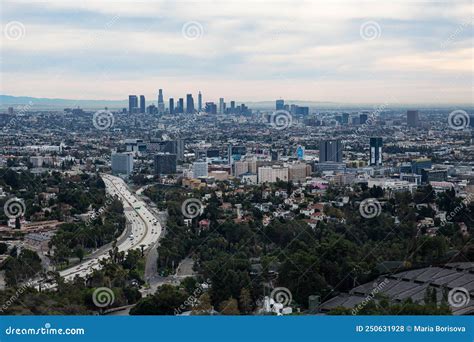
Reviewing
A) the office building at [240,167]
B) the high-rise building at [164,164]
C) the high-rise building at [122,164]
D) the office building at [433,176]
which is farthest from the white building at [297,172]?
the high-rise building at [122,164]

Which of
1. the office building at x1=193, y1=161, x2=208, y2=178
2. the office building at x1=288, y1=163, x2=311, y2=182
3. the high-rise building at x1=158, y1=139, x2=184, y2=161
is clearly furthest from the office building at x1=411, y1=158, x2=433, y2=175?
the high-rise building at x1=158, y1=139, x2=184, y2=161

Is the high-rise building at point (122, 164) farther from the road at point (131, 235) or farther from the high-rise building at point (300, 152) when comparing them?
the high-rise building at point (300, 152)

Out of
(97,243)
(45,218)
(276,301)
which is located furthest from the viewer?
(45,218)

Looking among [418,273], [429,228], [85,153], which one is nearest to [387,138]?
[85,153]

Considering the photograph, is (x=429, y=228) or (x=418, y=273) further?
(x=429, y=228)

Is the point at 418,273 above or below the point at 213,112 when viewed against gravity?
below

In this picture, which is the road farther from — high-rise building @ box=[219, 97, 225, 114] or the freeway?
high-rise building @ box=[219, 97, 225, 114]

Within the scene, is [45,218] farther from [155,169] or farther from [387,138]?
[387,138]
